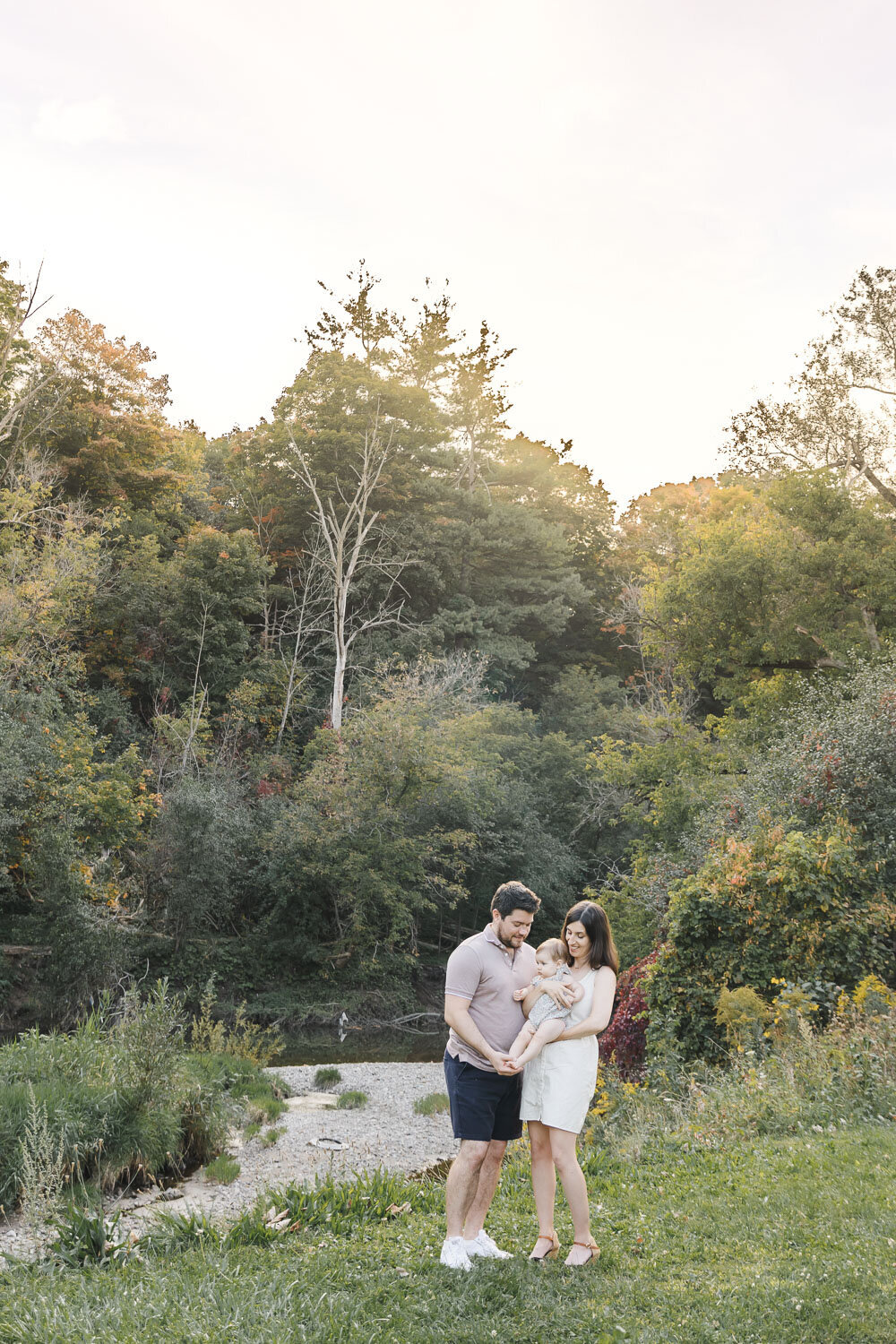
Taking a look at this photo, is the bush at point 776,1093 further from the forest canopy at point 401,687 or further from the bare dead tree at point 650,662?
the bare dead tree at point 650,662

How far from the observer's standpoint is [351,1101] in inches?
448

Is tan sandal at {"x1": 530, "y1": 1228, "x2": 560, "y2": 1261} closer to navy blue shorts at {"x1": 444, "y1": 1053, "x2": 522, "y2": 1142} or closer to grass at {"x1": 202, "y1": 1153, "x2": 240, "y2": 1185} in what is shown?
navy blue shorts at {"x1": 444, "y1": 1053, "x2": 522, "y2": 1142}

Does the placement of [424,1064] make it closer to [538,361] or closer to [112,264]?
[112,264]

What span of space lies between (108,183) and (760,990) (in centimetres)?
1444

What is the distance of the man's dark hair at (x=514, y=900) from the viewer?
3.94m

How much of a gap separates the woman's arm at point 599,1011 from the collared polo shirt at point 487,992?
0.23 meters

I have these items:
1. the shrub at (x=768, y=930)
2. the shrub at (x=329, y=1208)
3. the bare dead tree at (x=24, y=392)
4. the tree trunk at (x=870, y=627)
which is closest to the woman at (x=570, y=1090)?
the shrub at (x=329, y=1208)

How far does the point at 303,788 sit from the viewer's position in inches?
784

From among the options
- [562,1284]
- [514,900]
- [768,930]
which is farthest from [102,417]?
[562,1284]

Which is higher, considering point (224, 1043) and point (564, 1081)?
point (564, 1081)

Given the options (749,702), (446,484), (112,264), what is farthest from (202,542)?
(749,702)

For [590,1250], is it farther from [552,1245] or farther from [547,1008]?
[547,1008]

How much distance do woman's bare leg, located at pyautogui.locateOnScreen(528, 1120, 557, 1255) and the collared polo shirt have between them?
0.40m

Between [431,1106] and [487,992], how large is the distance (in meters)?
A: 8.32
